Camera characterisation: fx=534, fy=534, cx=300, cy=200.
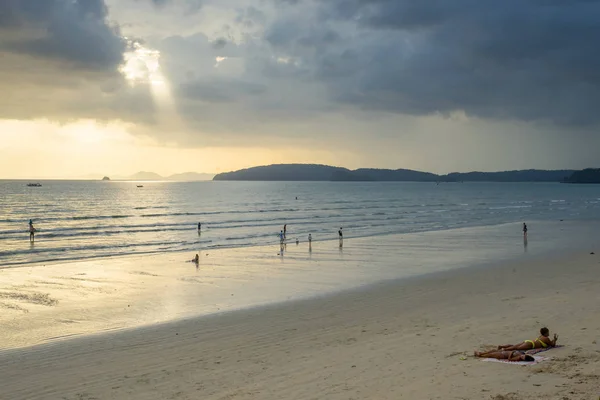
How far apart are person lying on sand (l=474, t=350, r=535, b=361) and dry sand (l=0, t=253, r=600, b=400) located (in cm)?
39

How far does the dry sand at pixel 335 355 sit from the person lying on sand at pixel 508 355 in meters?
0.39

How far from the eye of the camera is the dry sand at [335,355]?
11133 mm

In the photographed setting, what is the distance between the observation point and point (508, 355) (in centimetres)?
1238

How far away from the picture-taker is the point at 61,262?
1430 inches

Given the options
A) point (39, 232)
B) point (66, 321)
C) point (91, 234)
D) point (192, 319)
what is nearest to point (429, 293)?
point (192, 319)

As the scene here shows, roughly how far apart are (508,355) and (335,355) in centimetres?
417

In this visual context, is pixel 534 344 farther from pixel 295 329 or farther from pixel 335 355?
pixel 295 329

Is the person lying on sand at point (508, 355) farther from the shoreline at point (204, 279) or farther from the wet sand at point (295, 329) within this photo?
the shoreline at point (204, 279)

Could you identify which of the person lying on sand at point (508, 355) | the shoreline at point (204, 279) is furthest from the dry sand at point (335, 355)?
the shoreline at point (204, 279)

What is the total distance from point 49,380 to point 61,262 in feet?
85.2

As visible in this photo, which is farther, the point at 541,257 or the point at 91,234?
the point at 91,234

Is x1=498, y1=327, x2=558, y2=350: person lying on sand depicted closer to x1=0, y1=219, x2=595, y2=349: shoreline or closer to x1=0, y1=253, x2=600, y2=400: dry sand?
x1=0, y1=253, x2=600, y2=400: dry sand

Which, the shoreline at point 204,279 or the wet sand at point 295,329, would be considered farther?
the shoreline at point 204,279

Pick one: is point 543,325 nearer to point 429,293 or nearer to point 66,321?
point 429,293
